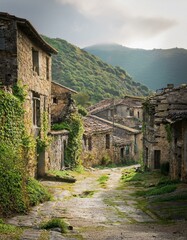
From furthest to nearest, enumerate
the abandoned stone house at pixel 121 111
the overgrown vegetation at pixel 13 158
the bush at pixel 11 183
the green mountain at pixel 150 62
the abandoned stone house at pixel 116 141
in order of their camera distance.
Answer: the green mountain at pixel 150 62
the abandoned stone house at pixel 121 111
the abandoned stone house at pixel 116 141
the overgrown vegetation at pixel 13 158
the bush at pixel 11 183

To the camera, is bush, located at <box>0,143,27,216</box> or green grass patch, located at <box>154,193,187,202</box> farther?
green grass patch, located at <box>154,193,187,202</box>

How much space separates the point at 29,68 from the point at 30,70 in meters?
0.23

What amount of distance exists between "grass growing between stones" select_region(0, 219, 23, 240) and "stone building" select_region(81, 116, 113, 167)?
2197cm

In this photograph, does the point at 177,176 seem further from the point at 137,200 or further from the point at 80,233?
the point at 80,233

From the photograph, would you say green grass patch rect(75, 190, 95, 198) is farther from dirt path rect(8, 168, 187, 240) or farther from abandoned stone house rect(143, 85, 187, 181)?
abandoned stone house rect(143, 85, 187, 181)

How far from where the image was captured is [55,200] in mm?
14914

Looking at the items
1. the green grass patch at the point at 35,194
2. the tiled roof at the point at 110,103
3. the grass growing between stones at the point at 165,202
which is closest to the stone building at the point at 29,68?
the green grass patch at the point at 35,194

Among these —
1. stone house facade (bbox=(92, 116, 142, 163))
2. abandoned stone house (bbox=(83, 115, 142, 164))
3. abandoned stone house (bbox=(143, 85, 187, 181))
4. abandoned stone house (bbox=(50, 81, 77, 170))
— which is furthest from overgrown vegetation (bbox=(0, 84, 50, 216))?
stone house facade (bbox=(92, 116, 142, 163))

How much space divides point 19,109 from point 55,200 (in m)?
4.21

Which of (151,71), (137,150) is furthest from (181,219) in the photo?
(151,71)

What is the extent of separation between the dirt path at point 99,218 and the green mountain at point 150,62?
74328 mm

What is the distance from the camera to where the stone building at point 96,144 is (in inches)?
1264

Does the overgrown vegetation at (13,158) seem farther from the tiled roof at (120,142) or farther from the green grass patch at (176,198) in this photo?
the tiled roof at (120,142)

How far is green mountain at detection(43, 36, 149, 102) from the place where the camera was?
72938 millimetres
